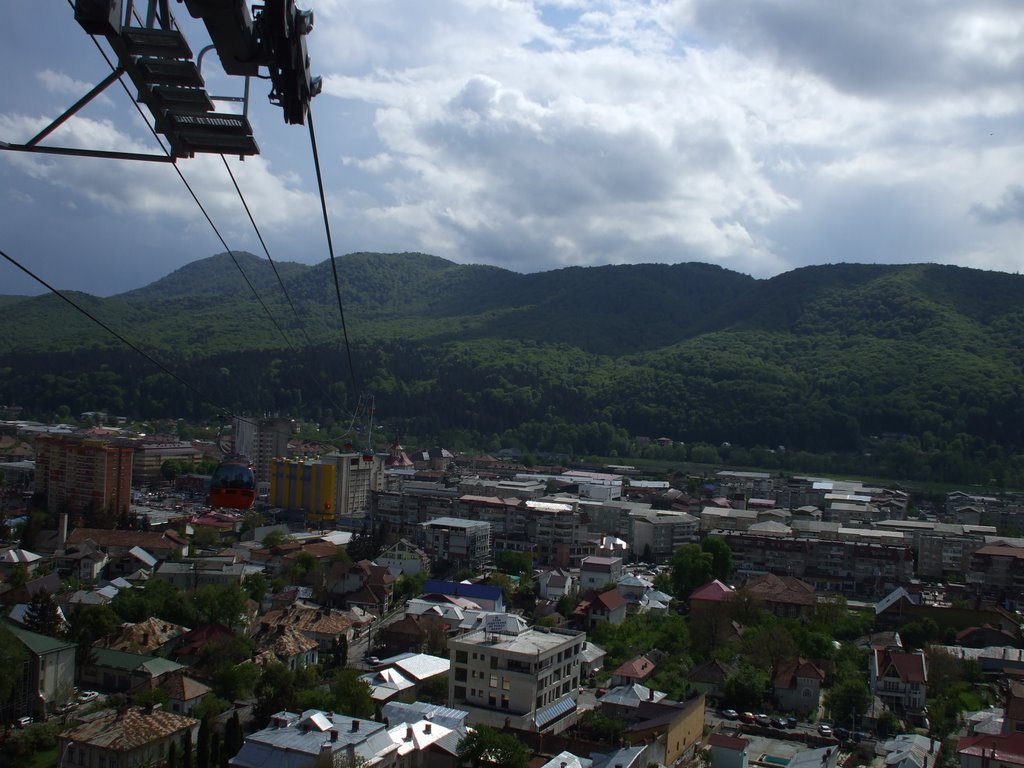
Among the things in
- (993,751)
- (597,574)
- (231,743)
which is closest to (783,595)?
(597,574)

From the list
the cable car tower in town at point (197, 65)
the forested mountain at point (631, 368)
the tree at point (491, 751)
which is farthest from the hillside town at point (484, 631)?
the forested mountain at point (631, 368)

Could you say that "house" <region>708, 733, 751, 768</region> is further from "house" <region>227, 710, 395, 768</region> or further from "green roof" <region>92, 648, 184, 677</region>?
"green roof" <region>92, 648, 184, 677</region>

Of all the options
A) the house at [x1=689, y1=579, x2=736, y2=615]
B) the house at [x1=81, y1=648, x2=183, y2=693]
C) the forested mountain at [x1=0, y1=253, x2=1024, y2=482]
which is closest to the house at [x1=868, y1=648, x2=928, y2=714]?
the house at [x1=689, y1=579, x2=736, y2=615]

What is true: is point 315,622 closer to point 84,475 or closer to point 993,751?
point 993,751

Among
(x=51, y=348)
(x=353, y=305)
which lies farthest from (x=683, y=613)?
(x=353, y=305)

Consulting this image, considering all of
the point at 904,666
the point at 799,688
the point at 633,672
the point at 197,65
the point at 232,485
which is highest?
the point at 197,65

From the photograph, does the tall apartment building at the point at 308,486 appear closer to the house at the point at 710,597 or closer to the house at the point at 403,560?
the house at the point at 403,560
